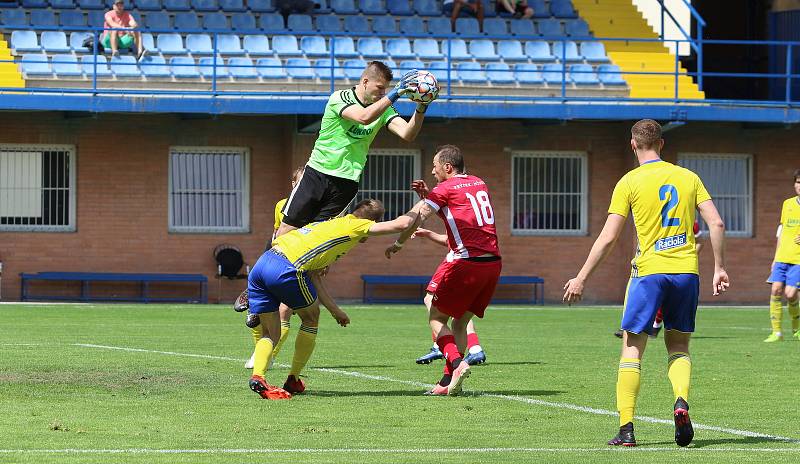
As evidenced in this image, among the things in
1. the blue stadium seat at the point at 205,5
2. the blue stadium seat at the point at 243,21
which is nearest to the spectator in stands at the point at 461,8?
the blue stadium seat at the point at 243,21

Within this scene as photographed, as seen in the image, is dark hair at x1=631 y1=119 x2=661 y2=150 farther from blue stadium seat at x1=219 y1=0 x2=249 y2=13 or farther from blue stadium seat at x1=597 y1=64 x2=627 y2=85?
blue stadium seat at x1=219 y1=0 x2=249 y2=13

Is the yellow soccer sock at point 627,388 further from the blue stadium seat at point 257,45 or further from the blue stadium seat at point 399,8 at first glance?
the blue stadium seat at point 399,8

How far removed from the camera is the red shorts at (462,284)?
1109 centimetres

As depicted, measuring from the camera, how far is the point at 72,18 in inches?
1134

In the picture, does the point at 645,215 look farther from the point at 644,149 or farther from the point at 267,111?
the point at 267,111

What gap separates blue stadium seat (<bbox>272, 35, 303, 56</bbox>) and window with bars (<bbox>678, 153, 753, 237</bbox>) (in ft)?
28.6

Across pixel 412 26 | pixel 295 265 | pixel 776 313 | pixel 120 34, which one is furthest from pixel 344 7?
pixel 295 265

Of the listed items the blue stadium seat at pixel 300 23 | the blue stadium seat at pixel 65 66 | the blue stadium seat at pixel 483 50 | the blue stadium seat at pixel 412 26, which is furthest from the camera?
the blue stadium seat at pixel 412 26

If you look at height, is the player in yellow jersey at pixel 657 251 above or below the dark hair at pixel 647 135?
below

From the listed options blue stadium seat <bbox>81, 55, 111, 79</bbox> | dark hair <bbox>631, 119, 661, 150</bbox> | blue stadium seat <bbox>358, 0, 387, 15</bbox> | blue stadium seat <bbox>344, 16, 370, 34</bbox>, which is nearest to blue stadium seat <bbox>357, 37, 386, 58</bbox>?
blue stadium seat <bbox>344, 16, 370, 34</bbox>

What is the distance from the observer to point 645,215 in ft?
27.2

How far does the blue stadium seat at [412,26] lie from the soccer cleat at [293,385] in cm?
2018

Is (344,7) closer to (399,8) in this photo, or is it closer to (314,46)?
(399,8)

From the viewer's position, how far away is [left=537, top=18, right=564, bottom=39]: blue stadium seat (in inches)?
1203
